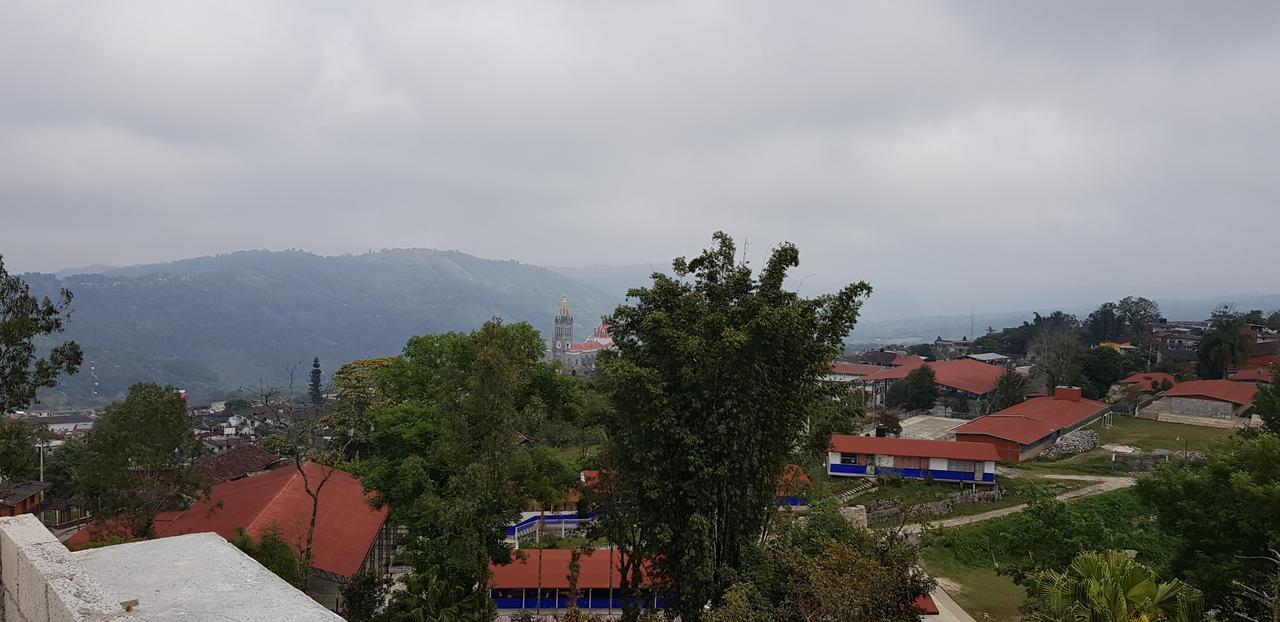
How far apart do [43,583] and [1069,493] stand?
3197 centimetres

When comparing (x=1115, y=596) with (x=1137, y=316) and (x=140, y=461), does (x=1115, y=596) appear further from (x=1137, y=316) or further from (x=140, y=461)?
(x=1137, y=316)

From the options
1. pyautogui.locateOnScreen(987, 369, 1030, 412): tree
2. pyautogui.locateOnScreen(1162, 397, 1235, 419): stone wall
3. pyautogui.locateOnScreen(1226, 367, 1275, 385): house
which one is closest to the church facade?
pyautogui.locateOnScreen(987, 369, 1030, 412): tree

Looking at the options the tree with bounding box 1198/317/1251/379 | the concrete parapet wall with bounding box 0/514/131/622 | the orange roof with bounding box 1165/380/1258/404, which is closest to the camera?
the concrete parapet wall with bounding box 0/514/131/622

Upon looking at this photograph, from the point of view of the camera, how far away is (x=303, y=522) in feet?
64.8

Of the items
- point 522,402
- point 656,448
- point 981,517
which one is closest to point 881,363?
point 981,517

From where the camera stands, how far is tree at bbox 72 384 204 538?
17156 mm

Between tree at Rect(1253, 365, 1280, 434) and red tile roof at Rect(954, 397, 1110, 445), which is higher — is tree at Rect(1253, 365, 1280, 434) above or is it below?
above

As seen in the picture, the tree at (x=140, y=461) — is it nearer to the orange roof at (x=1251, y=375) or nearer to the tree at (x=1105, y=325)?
the orange roof at (x=1251, y=375)

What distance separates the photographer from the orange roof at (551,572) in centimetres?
1883

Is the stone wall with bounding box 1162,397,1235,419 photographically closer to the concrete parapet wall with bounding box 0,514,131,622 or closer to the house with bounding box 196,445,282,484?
the house with bounding box 196,445,282,484

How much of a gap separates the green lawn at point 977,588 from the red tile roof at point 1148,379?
34.5 metres

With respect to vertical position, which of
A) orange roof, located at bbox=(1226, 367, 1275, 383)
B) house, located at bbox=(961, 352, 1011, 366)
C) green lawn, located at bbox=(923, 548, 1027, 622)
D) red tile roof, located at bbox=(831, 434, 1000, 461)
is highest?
orange roof, located at bbox=(1226, 367, 1275, 383)

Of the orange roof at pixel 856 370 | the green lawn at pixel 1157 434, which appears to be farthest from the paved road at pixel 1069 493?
the orange roof at pixel 856 370

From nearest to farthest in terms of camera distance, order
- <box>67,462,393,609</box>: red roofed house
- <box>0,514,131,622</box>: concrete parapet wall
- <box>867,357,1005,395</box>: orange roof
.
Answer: <box>0,514,131,622</box>: concrete parapet wall, <box>67,462,393,609</box>: red roofed house, <box>867,357,1005,395</box>: orange roof
